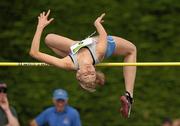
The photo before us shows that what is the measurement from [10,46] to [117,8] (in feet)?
4.21

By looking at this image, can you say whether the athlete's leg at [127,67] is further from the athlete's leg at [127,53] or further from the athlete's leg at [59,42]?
the athlete's leg at [59,42]

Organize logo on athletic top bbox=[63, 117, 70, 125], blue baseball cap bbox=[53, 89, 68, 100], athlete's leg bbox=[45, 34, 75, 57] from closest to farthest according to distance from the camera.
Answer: athlete's leg bbox=[45, 34, 75, 57] < blue baseball cap bbox=[53, 89, 68, 100] < logo on athletic top bbox=[63, 117, 70, 125]

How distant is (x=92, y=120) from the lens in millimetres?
14258

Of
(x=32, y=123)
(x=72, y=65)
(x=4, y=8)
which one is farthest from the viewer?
(x=4, y=8)

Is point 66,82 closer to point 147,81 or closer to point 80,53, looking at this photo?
point 147,81

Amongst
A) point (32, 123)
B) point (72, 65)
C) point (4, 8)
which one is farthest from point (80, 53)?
point (4, 8)

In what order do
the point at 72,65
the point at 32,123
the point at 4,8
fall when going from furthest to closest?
the point at 4,8 → the point at 32,123 → the point at 72,65

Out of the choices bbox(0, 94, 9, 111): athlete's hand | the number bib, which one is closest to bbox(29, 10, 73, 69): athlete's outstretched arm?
the number bib

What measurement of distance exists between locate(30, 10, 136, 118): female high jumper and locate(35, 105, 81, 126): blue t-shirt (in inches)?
58.1

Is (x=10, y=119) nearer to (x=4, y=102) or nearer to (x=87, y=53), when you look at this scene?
(x=4, y=102)

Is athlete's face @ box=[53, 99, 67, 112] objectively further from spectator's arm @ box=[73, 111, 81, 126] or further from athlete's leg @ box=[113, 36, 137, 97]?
athlete's leg @ box=[113, 36, 137, 97]

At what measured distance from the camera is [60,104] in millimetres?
13219

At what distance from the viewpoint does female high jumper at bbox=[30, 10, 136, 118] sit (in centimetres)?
1145

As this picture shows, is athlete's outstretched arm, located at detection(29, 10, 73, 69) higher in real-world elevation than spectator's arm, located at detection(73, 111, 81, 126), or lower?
higher
